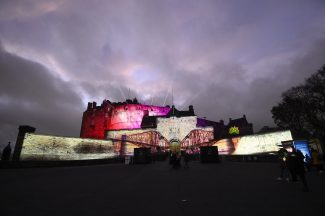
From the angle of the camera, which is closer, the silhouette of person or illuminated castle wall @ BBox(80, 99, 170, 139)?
the silhouette of person

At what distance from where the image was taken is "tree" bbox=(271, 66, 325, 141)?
27.3 meters

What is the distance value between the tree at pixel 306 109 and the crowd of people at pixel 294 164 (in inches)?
694

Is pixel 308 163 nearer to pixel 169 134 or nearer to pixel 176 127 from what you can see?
pixel 176 127

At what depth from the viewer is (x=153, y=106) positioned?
216 feet

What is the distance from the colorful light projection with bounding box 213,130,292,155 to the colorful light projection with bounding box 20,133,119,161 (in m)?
21.4

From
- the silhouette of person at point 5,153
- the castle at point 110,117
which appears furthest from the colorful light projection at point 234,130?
the silhouette of person at point 5,153

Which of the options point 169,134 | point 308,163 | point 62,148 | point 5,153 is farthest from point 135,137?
point 308,163

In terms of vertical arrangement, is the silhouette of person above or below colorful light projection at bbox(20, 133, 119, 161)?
below

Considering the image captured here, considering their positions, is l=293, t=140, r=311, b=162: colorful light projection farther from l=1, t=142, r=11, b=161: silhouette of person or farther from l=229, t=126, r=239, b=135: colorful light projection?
l=229, t=126, r=239, b=135: colorful light projection

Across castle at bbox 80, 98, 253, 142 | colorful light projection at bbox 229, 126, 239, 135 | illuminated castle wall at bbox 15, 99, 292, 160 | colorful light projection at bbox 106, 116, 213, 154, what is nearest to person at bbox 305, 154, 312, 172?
illuminated castle wall at bbox 15, 99, 292, 160

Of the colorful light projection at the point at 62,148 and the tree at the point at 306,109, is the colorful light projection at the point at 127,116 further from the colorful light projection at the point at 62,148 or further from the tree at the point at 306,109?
the tree at the point at 306,109

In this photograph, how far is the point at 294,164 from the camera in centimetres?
686

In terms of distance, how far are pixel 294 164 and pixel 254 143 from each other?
87.9 ft

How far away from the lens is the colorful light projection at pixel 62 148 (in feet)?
75.5
